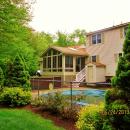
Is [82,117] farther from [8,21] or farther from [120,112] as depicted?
[8,21]

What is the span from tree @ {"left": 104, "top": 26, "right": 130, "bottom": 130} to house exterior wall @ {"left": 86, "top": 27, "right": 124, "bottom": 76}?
2284cm

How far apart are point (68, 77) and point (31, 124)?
2300 centimetres

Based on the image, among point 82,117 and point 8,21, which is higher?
point 8,21

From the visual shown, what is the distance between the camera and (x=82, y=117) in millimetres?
7332

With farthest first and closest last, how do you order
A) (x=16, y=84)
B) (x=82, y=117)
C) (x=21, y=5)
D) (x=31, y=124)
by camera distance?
(x=21, y=5) < (x=16, y=84) < (x=31, y=124) < (x=82, y=117)

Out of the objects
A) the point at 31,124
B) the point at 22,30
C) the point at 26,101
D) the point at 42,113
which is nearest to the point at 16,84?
the point at 26,101

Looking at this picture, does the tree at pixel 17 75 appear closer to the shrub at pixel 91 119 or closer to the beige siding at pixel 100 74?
the shrub at pixel 91 119

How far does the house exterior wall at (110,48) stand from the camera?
94.1 ft

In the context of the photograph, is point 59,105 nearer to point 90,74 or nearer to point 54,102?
point 54,102

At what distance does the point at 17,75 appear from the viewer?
48.5 feet

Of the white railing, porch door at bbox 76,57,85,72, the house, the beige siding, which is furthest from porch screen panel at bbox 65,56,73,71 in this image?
the beige siding

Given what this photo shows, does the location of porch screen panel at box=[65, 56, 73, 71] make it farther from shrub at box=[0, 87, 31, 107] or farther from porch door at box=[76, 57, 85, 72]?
shrub at box=[0, 87, 31, 107]

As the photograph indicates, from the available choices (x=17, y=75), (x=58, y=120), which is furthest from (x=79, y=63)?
(x=58, y=120)

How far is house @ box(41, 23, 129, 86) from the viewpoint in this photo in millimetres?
28953
